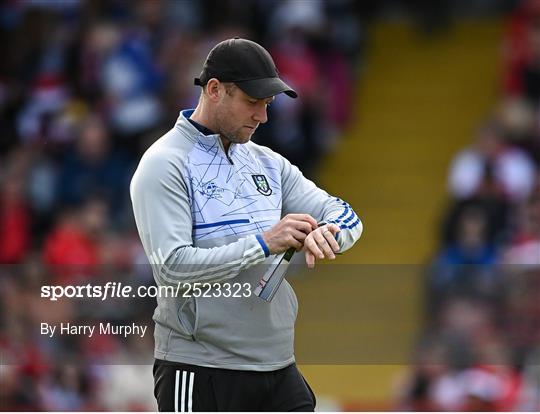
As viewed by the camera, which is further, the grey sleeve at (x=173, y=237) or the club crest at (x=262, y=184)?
the club crest at (x=262, y=184)

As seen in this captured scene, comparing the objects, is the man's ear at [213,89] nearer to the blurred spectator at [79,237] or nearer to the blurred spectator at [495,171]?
the blurred spectator at [79,237]

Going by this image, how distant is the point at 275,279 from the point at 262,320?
138mm

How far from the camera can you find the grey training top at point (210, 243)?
409cm

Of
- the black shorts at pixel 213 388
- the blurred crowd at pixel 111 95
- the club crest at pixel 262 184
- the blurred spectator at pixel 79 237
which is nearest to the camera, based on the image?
the black shorts at pixel 213 388

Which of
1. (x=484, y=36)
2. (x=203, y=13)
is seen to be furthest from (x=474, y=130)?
(x=203, y=13)

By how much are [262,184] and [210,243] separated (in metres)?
0.32

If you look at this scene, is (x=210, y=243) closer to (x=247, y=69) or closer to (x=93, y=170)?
(x=247, y=69)

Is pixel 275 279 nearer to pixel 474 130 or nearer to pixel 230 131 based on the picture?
pixel 230 131

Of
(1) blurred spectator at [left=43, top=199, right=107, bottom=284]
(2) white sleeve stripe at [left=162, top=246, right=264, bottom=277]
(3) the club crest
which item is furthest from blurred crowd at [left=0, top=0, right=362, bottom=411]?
(2) white sleeve stripe at [left=162, top=246, right=264, bottom=277]

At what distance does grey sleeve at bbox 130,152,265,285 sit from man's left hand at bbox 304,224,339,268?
143 mm

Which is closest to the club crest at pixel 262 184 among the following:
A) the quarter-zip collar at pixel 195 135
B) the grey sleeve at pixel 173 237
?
the quarter-zip collar at pixel 195 135

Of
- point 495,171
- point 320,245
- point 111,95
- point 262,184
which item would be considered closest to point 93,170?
point 111,95

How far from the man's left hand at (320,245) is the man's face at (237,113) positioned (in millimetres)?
430

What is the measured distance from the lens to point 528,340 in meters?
7.71
